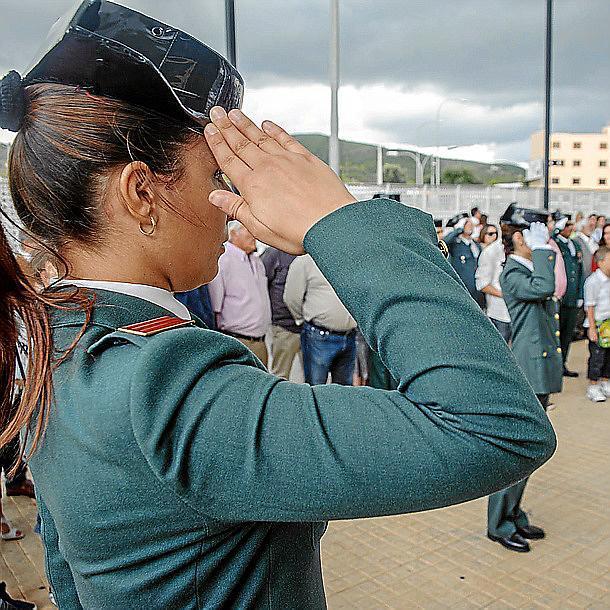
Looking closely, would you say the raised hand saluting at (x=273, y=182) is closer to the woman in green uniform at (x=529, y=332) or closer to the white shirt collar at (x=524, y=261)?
the woman in green uniform at (x=529, y=332)

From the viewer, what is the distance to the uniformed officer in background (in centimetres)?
782

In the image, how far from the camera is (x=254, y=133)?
0.83 m

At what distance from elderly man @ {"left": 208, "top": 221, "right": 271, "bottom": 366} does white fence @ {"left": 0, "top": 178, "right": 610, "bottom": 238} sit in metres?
5.99

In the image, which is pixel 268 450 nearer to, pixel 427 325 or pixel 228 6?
pixel 427 325

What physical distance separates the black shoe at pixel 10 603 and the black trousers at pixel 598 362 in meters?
5.46

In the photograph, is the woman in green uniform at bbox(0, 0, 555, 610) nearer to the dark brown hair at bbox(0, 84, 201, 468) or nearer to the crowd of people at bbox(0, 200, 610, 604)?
the dark brown hair at bbox(0, 84, 201, 468)

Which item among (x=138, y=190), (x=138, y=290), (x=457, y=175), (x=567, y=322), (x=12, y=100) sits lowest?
(x=567, y=322)

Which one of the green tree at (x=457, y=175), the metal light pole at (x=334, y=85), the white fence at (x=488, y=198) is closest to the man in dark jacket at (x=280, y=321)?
the metal light pole at (x=334, y=85)

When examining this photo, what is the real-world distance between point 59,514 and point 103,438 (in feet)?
0.50

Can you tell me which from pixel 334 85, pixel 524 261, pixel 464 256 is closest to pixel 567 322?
pixel 464 256

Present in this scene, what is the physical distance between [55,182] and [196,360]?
330mm

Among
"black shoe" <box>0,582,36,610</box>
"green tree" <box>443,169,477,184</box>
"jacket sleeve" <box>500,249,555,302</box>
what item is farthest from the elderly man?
"green tree" <box>443,169,477,184</box>

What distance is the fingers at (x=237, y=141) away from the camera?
0.81 m

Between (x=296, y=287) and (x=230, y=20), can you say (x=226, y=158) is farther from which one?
(x=296, y=287)
